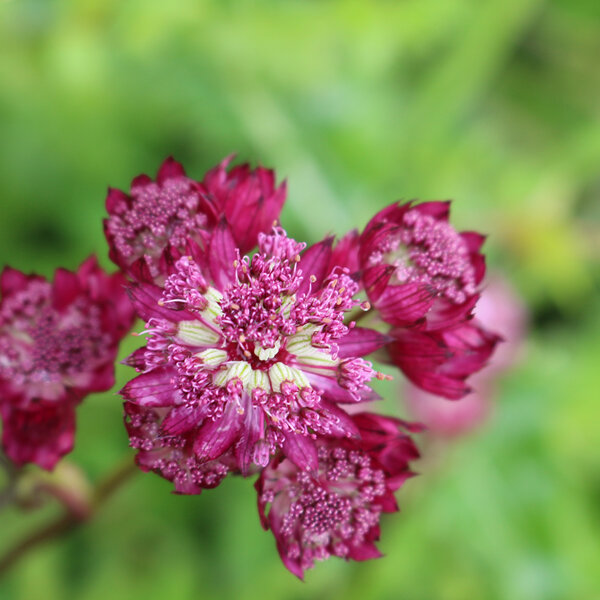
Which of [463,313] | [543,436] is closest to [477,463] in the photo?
[543,436]

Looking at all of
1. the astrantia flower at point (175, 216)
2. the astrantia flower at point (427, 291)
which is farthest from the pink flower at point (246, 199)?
the astrantia flower at point (427, 291)

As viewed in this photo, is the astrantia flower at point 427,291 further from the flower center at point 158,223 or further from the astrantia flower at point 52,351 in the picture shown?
the astrantia flower at point 52,351

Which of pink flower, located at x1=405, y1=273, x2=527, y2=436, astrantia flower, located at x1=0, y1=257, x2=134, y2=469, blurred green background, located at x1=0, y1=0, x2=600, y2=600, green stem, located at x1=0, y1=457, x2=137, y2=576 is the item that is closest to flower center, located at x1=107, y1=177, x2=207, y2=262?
astrantia flower, located at x1=0, y1=257, x2=134, y2=469

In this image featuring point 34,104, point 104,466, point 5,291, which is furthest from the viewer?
point 34,104

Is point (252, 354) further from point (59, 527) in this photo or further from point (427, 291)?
point (59, 527)

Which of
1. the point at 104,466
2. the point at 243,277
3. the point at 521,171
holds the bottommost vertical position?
the point at 243,277

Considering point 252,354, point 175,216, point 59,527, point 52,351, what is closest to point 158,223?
point 175,216

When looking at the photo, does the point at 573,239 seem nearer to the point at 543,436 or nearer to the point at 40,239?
the point at 543,436

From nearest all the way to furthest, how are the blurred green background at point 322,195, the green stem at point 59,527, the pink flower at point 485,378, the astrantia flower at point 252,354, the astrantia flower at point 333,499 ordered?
the astrantia flower at point 252,354, the astrantia flower at point 333,499, the green stem at point 59,527, the blurred green background at point 322,195, the pink flower at point 485,378
